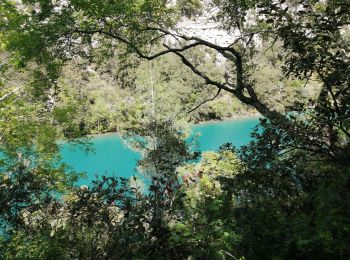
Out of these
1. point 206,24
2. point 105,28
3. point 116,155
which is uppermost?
point 116,155

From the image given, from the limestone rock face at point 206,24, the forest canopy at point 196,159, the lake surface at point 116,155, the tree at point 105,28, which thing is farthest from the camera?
the lake surface at point 116,155

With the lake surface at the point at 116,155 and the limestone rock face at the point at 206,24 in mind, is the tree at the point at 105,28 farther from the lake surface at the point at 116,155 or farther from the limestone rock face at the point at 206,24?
the lake surface at the point at 116,155

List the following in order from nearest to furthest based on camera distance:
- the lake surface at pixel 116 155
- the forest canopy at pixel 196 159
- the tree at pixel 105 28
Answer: the forest canopy at pixel 196 159
the tree at pixel 105 28
the lake surface at pixel 116 155

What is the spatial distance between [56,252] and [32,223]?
1345mm

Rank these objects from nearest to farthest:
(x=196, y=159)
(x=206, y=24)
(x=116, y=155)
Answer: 1. (x=196, y=159)
2. (x=206, y=24)
3. (x=116, y=155)

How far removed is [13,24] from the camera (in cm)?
684

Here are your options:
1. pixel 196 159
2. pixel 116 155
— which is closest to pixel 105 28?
pixel 196 159

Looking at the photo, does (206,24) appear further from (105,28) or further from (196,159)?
(196,159)

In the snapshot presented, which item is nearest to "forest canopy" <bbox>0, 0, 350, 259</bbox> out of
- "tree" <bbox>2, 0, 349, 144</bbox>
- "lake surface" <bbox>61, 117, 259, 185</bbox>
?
"tree" <bbox>2, 0, 349, 144</bbox>

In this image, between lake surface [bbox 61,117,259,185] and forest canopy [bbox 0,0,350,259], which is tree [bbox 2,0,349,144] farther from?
lake surface [bbox 61,117,259,185]

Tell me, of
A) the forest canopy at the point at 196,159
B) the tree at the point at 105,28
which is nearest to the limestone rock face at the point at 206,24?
the forest canopy at the point at 196,159

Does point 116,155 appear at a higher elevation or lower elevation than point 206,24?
higher

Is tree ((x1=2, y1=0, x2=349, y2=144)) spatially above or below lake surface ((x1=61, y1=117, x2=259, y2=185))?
below

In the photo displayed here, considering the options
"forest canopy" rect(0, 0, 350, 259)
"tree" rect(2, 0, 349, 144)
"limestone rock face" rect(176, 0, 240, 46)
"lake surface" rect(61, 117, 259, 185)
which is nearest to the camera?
"forest canopy" rect(0, 0, 350, 259)
